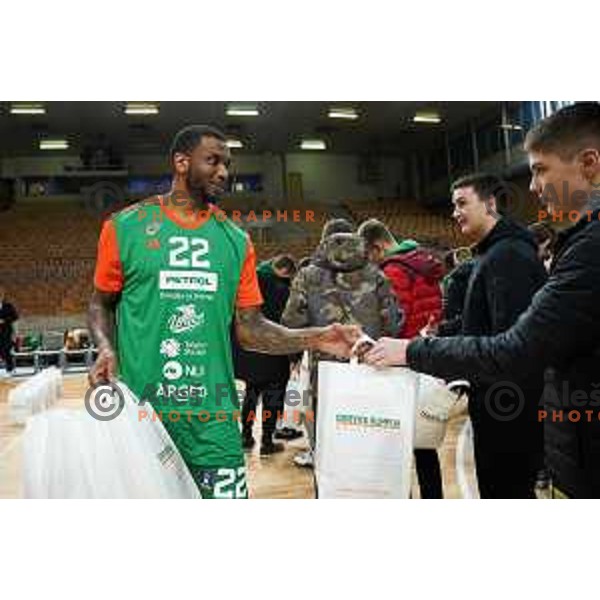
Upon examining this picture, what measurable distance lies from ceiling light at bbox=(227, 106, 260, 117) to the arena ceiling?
12mm

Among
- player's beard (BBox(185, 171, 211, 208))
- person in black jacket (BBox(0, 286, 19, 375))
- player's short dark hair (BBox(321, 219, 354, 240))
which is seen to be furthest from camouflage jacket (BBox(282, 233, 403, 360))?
person in black jacket (BBox(0, 286, 19, 375))

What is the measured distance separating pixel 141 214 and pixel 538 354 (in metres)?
0.78

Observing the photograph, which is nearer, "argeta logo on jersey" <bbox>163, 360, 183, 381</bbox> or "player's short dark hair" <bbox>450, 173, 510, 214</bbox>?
"argeta logo on jersey" <bbox>163, 360, 183, 381</bbox>

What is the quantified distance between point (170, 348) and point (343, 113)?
1023 mm

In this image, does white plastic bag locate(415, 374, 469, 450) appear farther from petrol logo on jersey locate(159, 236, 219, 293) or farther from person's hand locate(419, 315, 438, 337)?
petrol logo on jersey locate(159, 236, 219, 293)

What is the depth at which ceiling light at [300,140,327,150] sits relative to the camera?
96.8 inches

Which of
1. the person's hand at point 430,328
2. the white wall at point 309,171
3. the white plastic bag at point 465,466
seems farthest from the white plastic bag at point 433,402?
the white wall at point 309,171

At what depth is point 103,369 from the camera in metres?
1.14

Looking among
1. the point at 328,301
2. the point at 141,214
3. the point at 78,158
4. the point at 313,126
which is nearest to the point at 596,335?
the point at 141,214

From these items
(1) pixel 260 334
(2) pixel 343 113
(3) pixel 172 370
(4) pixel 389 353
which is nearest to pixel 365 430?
(4) pixel 389 353

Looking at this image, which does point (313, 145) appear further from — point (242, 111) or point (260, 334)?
point (260, 334)

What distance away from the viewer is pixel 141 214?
1.23 meters

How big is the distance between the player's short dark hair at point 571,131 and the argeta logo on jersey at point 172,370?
2.50ft
